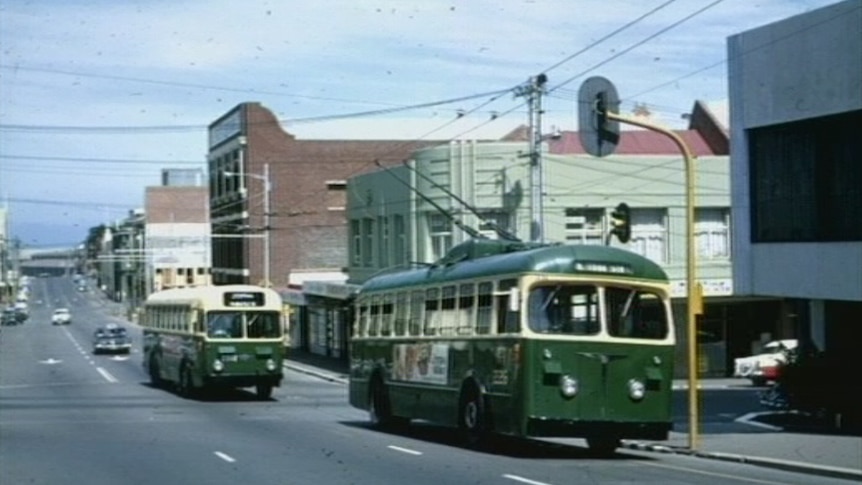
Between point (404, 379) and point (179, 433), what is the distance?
14.8 feet

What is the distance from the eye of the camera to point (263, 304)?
4019 centimetres

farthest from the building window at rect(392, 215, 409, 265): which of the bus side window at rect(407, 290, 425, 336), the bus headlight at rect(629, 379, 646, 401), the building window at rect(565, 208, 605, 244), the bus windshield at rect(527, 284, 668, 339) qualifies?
the bus headlight at rect(629, 379, 646, 401)

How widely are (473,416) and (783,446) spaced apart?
482 cm

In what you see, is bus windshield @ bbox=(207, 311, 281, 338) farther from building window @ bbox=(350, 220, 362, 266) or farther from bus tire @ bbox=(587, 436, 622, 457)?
building window @ bbox=(350, 220, 362, 266)

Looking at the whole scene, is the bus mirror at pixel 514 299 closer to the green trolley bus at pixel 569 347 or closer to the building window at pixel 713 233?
the green trolley bus at pixel 569 347

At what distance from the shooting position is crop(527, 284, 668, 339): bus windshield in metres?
22.2

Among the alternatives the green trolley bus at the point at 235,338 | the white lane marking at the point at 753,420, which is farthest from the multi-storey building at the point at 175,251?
the white lane marking at the point at 753,420

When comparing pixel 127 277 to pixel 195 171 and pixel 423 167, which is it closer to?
pixel 195 171

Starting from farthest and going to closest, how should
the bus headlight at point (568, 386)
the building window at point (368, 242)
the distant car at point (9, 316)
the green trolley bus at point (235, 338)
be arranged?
the distant car at point (9, 316)
the building window at point (368, 242)
the green trolley bus at point (235, 338)
the bus headlight at point (568, 386)

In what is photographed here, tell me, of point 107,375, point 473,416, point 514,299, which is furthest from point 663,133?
point 107,375

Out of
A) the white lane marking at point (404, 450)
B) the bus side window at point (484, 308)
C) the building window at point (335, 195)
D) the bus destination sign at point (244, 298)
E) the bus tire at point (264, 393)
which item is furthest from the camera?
the building window at point (335, 195)

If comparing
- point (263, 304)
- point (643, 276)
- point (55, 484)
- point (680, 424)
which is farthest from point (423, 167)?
point (55, 484)

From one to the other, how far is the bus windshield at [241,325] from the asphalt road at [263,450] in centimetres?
190

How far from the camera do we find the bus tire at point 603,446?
23.6 metres
